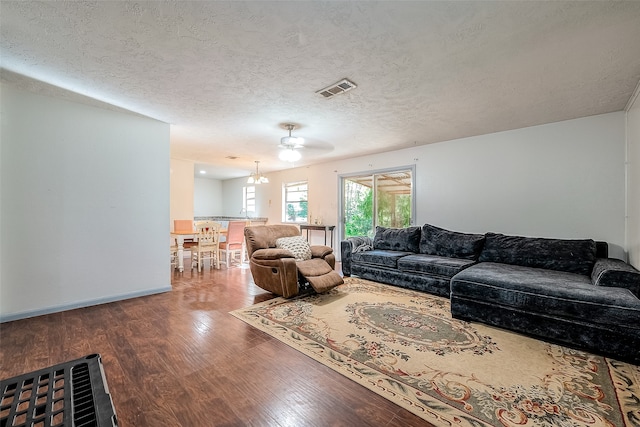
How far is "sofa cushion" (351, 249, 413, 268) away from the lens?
4219 millimetres

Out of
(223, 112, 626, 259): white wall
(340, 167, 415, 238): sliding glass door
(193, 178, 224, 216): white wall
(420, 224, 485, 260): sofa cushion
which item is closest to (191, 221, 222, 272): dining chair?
(340, 167, 415, 238): sliding glass door

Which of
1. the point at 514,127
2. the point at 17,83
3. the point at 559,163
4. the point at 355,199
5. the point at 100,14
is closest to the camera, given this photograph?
the point at 100,14

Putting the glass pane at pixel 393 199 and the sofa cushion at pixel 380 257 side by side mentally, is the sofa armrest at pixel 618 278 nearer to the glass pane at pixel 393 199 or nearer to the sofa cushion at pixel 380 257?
the sofa cushion at pixel 380 257

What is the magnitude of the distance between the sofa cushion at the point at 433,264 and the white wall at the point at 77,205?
3.52m

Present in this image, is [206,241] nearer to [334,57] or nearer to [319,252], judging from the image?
[319,252]

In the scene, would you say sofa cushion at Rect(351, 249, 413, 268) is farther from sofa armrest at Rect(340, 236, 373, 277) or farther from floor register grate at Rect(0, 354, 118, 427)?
floor register grate at Rect(0, 354, 118, 427)

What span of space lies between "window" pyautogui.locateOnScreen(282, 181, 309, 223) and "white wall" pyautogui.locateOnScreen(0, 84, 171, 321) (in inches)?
154

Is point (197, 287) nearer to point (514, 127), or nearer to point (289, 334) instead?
point (289, 334)

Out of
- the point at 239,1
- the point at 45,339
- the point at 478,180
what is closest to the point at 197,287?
the point at 45,339

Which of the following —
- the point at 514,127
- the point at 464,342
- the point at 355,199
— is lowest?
the point at 464,342

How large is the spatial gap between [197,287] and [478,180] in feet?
15.8

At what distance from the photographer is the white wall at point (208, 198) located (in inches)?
391

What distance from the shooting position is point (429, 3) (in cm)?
170

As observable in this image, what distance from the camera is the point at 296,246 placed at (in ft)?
13.4
